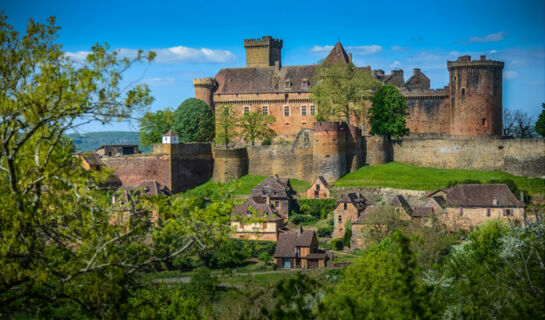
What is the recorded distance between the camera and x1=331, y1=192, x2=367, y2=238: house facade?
164 ft

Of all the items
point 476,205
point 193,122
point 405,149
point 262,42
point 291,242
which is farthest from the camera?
point 262,42

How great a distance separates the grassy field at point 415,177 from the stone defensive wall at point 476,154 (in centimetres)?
85

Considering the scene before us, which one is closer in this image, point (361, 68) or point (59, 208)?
point (59, 208)

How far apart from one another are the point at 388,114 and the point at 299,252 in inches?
712

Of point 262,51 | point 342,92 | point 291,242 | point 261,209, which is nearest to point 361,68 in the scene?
point 342,92

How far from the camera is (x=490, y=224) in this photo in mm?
43938

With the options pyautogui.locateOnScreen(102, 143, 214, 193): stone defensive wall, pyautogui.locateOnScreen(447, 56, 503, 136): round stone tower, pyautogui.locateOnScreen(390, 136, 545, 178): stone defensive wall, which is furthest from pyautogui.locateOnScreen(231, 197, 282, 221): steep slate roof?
pyautogui.locateOnScreen(447, 56, 503, 136): round stone tower

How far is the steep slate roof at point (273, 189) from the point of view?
53.5 m

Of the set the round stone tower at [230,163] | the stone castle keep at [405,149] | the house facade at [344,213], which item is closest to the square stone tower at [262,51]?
the stone castle keep at [405,149]

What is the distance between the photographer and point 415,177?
178 ft

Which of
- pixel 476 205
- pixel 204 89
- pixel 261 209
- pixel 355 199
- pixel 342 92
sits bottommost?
pixel 261 209

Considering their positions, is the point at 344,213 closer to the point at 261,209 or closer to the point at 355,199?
the point at 355,199

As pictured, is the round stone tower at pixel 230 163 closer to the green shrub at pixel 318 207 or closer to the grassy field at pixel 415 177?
the green shrub at pixel 318 207

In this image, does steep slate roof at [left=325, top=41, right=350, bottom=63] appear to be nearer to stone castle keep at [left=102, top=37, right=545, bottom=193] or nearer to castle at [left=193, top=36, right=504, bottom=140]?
castle at [left=193, top=36, right=504, bottom=140]
